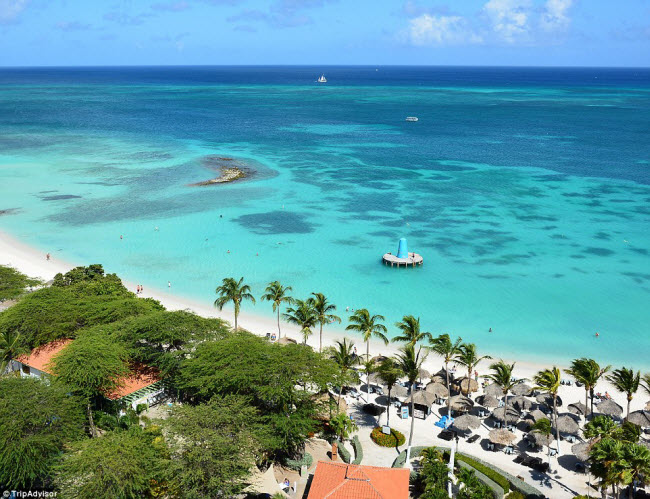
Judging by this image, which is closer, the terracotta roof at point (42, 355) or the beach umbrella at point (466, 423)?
the beach umbrella at point (466, 423)

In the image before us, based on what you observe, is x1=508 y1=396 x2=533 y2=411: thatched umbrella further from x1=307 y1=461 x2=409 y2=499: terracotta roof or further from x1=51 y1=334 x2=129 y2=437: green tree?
x1=51 y1=334 x2=129 y2=437: green tree

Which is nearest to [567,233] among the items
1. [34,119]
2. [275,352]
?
[275,352]

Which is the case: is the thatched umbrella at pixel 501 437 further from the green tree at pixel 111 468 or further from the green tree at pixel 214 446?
the green tree at pixel 111 468

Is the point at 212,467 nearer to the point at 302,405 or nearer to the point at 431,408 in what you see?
the point at 302,405

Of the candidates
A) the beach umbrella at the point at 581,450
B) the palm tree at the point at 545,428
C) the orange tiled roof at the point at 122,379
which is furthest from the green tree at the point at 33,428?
the beach umbrella at the point at 581,450

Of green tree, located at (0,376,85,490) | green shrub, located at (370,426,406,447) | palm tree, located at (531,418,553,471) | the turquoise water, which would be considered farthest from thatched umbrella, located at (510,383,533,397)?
green tree, located at (0,376,85,490)

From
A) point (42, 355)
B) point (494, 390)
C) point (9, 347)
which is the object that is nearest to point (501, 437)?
point (494, 390)

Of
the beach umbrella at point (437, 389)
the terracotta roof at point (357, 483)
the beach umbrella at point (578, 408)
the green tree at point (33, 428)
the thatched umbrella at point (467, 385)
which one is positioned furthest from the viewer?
the thatched umbrella at point (467, 385)
